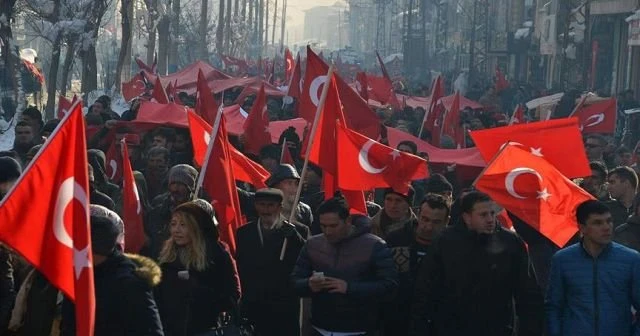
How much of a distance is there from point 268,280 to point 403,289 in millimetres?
719

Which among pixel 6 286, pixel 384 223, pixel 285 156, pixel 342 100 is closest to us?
pixel 6 286

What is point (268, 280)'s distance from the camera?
7.77m

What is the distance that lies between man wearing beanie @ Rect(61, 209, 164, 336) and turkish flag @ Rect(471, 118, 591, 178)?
4.45m

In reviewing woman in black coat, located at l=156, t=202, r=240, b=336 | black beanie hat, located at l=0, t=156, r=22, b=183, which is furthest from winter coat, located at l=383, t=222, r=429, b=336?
black beanie hat, located at l=0, t=156, r=22, b=183

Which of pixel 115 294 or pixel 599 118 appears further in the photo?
pixel 599 118

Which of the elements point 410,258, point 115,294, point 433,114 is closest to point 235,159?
point 410,258

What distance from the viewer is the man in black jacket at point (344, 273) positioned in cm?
710

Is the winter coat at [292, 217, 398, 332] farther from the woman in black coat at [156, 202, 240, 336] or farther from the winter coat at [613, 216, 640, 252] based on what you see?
the winter coat at [613, 216, 640, 252]

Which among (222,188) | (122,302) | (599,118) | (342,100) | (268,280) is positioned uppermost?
(342,100)

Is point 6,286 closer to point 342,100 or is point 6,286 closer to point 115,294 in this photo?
point 115,294

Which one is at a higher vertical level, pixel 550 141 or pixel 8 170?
pixel 550 141

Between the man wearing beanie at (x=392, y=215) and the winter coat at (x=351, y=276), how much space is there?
108 centimetres

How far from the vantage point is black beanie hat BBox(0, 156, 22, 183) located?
24.3 feet

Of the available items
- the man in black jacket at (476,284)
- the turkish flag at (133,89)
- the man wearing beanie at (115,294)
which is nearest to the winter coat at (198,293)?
the man in black jacket at (476,284)
